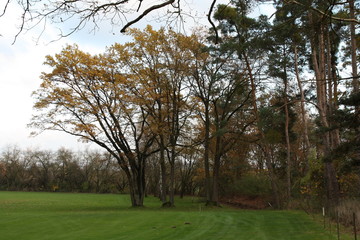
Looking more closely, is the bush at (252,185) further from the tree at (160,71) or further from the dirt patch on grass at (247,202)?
the tree at (160,71)

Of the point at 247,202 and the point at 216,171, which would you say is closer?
the point at 216,171

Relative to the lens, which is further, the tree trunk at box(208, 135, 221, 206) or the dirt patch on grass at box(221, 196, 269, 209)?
the dirt patch on grass at box(221, 196, 269, 209)

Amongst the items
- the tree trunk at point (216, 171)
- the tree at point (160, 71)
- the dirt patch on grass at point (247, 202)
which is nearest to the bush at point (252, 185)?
the dirt patch on grass at point (247, 202)

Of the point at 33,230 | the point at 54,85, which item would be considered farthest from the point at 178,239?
the point at 54,85

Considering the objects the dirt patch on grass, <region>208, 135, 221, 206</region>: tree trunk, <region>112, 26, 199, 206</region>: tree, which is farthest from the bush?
<region>112, 26, 199, 206</region>: tree

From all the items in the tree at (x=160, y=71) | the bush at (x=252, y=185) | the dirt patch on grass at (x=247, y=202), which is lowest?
the dirt patch on grass at (x=247, y=202)

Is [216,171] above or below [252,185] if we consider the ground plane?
above

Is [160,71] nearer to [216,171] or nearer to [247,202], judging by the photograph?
[216,171]

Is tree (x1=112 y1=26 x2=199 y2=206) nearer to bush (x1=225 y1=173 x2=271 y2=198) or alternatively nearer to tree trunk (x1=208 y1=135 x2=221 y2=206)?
tree trunk (x1=208 y1=135 x2=221 y2=206)

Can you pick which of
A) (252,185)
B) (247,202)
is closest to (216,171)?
(252,185)

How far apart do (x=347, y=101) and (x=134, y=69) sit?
1861cm

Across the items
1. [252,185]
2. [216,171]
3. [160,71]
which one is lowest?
[252,185]

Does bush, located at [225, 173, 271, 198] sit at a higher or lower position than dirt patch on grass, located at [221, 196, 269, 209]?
higher

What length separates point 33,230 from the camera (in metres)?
14.5
